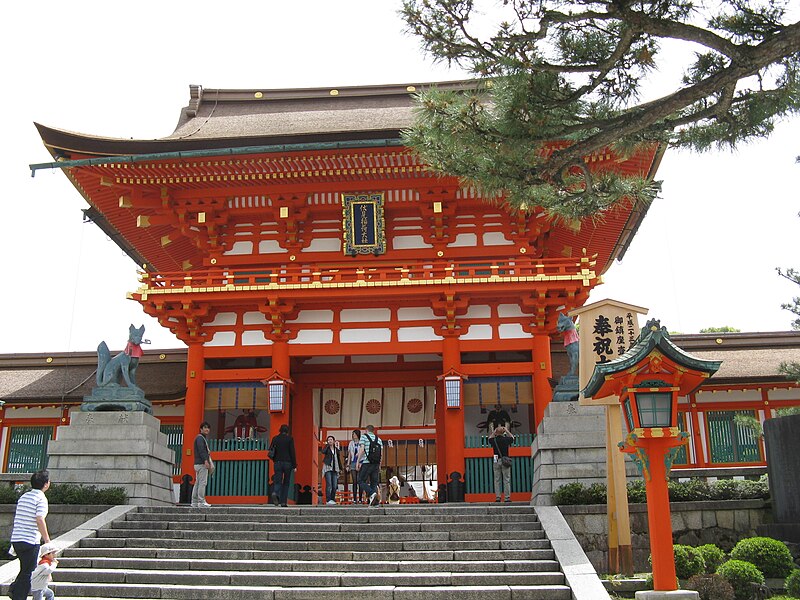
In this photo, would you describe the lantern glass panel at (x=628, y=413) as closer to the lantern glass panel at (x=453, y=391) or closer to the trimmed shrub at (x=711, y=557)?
the trimmed shrub at (x=711, y=557)

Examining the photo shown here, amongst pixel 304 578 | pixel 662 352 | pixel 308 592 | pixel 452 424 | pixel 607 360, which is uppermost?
pixel 607 360

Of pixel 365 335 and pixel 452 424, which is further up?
pixel 365 335

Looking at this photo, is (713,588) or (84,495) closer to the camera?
(713,588)

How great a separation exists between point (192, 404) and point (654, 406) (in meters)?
11.7

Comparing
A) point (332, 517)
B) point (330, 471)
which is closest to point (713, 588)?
point (332, 517)

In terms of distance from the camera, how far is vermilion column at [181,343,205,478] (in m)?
17.9

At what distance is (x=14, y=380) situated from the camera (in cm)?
2216

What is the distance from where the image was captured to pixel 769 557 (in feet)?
34.9

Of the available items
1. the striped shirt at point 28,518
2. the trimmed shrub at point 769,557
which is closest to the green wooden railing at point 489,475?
the trimmed shrub at point 769,557

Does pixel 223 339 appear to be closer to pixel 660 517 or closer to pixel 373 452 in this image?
pixel 373 452

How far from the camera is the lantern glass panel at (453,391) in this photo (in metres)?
17.7

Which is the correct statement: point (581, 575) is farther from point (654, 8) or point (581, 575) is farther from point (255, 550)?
point (654, 8)

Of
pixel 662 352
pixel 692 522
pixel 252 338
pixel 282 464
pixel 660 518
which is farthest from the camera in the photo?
pixel 252 338

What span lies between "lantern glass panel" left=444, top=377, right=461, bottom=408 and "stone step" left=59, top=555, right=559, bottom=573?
685 cm
